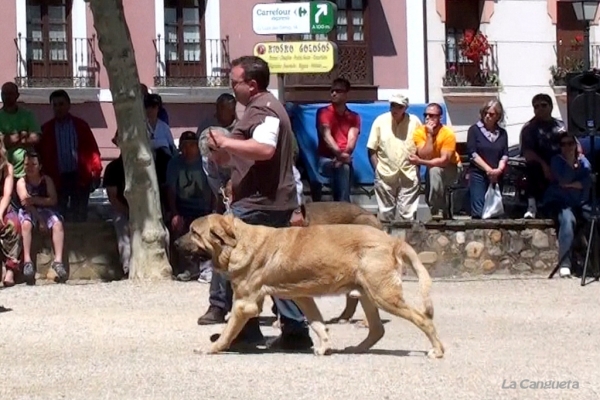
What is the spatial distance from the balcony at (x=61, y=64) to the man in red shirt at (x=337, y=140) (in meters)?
14.2

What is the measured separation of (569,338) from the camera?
11.5m

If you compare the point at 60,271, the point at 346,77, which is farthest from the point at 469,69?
the point at 60,271

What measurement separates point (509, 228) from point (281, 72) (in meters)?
3.49

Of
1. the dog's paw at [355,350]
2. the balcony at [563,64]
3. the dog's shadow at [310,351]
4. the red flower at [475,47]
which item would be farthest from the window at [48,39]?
the dog's paw at [355,350]

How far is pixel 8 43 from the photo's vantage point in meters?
30.4

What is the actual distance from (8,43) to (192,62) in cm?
401

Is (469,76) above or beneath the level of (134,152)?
above

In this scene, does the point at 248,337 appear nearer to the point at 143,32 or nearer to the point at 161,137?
the point at 161,137

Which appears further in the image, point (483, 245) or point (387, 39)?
point (387, 39)

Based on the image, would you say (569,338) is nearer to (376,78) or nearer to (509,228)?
(509,228)

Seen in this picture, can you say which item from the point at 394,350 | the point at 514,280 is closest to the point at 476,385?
the point at 394,350

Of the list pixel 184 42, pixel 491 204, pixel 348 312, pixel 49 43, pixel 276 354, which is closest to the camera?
pixel 276 354

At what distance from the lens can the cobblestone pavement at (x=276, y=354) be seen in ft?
28.5

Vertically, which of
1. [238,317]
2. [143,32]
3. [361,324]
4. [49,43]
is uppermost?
[143,32]
